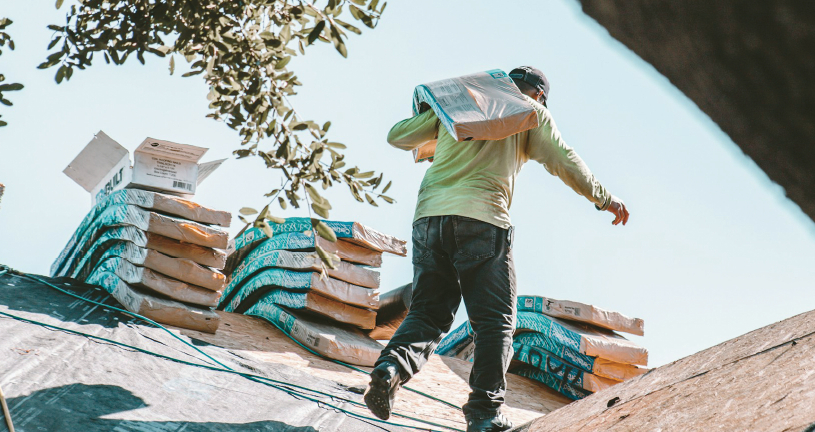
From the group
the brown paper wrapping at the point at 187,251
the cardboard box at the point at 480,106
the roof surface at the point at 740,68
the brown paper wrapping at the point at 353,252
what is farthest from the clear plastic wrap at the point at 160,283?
the roof surface at the point at 740,68

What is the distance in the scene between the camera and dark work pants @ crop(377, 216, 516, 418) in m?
2.70

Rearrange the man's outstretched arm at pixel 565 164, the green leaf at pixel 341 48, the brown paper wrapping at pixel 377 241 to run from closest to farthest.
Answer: the green leaf at pixel 341 48, the man's outstretched arm at pixel 565 164, the brown paper wrapping at pixel 377 241

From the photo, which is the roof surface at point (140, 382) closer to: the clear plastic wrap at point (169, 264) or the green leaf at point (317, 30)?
the clear plastic wrap at point (169, 264)

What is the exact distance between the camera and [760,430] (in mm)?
1576

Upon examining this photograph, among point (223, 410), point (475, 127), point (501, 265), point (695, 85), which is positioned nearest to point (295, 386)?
point (223, 410)

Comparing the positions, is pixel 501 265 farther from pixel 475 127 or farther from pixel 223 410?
pixel 223 410

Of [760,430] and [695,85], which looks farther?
[760,430]

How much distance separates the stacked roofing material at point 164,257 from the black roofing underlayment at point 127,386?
54 cm

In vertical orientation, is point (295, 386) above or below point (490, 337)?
below

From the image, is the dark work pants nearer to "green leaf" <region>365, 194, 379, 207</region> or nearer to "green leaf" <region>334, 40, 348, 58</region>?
"green leaf" <region>365, 194, 379, 207</region>

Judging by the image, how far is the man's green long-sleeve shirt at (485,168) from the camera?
2834 mm

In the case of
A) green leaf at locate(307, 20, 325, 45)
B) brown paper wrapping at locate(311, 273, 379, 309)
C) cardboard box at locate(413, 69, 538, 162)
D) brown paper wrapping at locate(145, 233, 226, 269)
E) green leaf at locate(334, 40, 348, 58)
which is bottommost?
brown paper wrapping at locate(145, 233, 226, 269)

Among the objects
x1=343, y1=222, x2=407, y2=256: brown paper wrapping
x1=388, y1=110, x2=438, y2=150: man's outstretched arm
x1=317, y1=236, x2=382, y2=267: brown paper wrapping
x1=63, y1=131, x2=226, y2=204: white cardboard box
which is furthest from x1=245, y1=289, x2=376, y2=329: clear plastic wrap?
x1=388, y1=110, x2=438, y2=150: man's outstretched arm

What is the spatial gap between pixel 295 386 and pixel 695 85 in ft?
10.2
